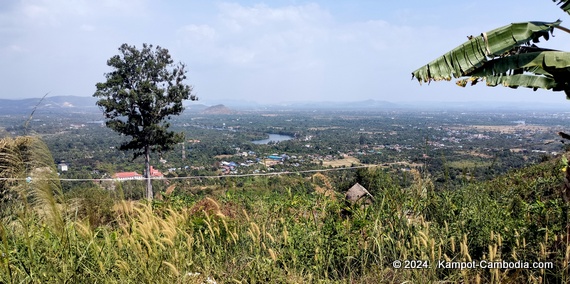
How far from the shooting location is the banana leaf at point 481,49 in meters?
2.93

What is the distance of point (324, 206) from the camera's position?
2.93 m

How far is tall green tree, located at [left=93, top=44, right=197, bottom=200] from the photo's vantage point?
14.1 meters

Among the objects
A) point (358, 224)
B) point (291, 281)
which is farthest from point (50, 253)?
point (358, 224)

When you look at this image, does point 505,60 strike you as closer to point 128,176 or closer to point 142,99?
point 128,176

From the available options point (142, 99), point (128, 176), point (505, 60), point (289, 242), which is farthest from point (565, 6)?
point (142, 99)

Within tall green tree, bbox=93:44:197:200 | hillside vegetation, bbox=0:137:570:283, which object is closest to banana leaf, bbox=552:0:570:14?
hillside vegetation, bbox=0:137:570:283

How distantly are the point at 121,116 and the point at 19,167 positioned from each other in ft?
44.5

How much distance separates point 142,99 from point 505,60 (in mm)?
13270

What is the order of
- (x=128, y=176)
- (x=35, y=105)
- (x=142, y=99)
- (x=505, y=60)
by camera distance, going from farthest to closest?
(x=142, y=99) → (x=128, y=176) → (x=505, y=60) → (x=35, y=105)

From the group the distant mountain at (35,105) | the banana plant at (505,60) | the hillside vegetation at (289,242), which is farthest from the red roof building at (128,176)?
the banana plant at (505,60)

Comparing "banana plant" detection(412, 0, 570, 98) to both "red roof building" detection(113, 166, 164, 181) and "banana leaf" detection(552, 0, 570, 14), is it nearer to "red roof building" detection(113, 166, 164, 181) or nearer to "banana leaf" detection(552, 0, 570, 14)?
"banana leaf" detection(552, 0, 570, 14)

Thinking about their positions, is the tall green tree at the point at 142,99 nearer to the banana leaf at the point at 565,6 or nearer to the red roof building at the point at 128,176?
the red roof building at the point at 128,176

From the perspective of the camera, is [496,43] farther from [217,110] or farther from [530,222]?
[217,110]

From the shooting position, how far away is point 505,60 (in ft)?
9.94
